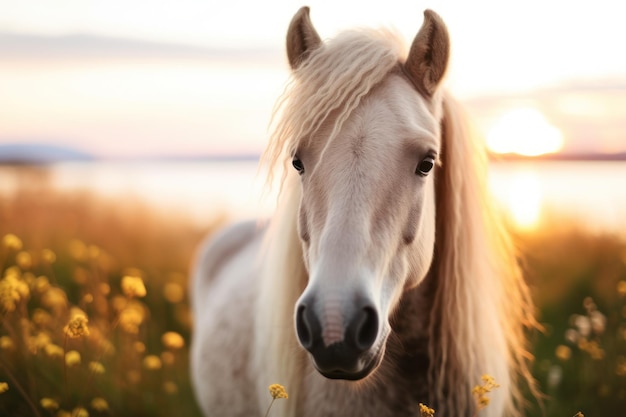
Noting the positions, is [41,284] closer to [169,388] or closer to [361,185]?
[169,388]

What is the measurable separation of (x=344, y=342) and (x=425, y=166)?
803 mm

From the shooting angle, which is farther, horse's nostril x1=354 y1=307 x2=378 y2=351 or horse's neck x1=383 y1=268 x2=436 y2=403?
horse's neck x1=383 y1=268 x2=436 y2=403

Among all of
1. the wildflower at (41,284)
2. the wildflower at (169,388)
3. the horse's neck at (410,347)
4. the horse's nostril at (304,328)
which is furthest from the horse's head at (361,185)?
the wildflower at (169,388)

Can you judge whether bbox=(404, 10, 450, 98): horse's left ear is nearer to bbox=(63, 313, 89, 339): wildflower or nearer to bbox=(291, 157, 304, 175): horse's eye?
bbox=(291, 157, 304, 175): horse's eye

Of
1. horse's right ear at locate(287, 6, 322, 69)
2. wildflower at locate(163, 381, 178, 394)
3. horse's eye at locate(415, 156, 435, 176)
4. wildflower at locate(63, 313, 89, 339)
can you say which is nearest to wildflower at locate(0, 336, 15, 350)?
wildflower at locate(163, 381, 178, 394)

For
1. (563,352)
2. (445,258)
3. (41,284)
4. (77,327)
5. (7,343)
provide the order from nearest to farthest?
(77,327) < (445,258) < (7,343) < (41,284) < (563,352)

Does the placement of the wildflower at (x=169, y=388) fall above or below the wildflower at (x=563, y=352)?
below

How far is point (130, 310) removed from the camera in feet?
10.9

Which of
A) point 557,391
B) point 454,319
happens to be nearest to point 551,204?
point 557,391

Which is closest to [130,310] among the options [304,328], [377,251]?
[304,328]

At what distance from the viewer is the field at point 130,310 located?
3.37 m

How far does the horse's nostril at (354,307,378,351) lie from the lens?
6.06 ft

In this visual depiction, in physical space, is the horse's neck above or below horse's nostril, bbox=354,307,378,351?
below

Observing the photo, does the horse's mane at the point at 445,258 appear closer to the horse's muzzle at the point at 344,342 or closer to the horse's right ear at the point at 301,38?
the horse's right ear at the point at 301,38
